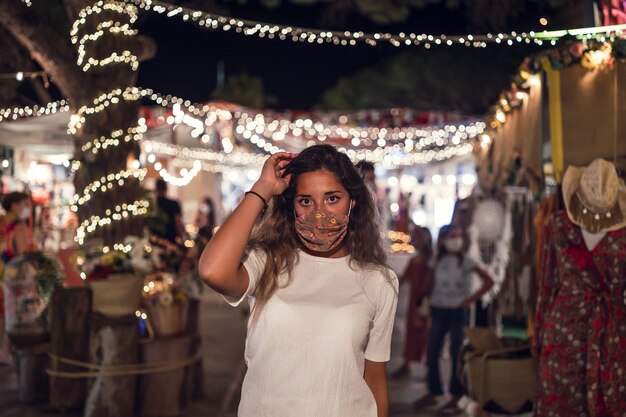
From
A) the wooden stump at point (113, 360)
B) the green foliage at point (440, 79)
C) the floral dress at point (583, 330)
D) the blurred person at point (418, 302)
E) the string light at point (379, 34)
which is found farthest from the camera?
the green foliage at point (440, 79)

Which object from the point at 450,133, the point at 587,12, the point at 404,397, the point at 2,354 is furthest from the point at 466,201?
the point at 450,133

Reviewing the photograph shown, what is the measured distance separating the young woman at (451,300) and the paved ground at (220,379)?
17.3 inches

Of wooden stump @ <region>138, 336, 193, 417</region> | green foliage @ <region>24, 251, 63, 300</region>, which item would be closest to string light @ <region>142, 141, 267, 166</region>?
green foliage @ <region>24, 251, 63, 300</region>

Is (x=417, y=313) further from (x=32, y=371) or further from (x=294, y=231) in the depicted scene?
(x=294, y=231)

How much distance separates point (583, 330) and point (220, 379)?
4784 mm

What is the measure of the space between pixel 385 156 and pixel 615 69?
43.7 ft

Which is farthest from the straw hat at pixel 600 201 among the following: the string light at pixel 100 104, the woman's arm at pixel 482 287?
the string light at pixel 100 104

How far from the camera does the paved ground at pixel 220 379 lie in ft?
27.1

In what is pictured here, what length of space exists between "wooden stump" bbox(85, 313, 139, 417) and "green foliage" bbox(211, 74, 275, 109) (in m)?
40.5

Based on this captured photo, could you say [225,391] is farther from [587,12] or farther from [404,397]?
[587,12]

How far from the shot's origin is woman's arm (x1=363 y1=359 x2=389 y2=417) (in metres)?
3.30

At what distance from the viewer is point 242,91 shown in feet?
162

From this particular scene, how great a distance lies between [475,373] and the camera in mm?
6770

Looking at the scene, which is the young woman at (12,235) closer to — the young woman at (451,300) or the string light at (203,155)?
the young woman at (451,300)
